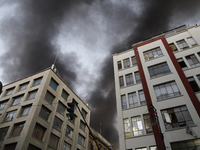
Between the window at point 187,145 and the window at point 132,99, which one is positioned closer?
Result: the window at point 187,145

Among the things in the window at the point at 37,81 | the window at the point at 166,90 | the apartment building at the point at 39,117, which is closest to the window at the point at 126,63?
the window at the point at 166,90

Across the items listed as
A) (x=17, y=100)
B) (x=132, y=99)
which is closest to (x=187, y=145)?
(x=132, y=99)

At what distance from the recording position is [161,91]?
74.4ft

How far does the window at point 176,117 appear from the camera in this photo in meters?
18.5

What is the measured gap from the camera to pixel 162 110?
20.7m

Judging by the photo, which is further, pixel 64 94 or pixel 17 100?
pixel 64 94

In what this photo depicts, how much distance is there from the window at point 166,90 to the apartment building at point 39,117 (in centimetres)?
2282

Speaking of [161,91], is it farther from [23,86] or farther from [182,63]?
[23,86]

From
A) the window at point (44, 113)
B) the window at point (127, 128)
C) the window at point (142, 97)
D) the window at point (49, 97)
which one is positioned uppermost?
the window at point (49, 97)

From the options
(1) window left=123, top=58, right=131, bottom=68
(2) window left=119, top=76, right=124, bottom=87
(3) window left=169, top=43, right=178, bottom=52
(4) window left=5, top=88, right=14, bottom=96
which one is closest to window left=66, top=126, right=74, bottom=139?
(4) window left=5, top=88, right=14, bottom=96

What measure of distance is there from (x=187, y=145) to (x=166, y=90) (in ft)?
25.9

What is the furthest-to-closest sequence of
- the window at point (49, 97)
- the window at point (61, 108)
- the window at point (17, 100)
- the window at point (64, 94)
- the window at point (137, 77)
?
the window at point (64, 94) → the window at point (61, 108) → the window at point (17, 100) → the window at point (49, 97) → the window at point (137, 77)

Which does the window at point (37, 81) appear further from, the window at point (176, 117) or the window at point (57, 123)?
the window at point (176, 117)

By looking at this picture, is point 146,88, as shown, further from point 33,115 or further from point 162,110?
point 33,115
